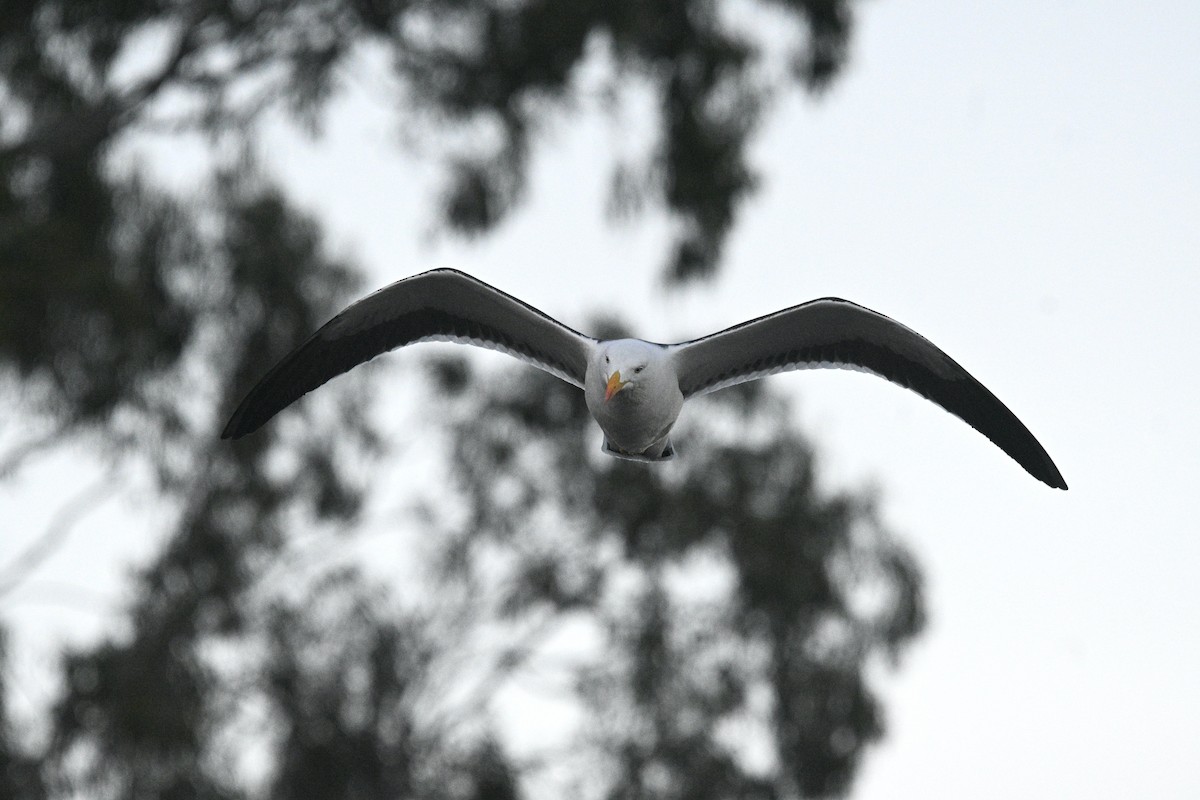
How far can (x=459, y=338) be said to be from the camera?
187 inches

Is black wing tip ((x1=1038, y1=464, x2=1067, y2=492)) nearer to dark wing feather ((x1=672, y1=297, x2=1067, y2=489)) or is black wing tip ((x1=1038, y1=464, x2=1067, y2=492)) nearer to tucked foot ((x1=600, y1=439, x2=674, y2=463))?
dark wing feather ((x1=672, y1=297, x2=1067, y2=489))

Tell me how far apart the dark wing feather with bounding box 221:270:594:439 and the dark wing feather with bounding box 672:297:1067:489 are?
366 millimetres

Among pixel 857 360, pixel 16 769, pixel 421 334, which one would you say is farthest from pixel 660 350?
pixel 16 769

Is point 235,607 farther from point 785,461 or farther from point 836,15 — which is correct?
point 836,15

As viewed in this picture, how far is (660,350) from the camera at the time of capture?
14.3 feet

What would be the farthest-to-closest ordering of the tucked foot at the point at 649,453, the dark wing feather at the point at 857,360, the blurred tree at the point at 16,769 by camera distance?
the blurred tree at the point at 16,769, the dark wing feather at the point at 857,360, the tucked foot at the point at 649,453

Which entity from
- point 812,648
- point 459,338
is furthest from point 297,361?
point 812,648

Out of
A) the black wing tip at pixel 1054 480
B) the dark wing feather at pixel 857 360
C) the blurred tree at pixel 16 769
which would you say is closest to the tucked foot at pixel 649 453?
the dark wing feather at pixel 857 360

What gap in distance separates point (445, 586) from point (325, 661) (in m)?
1.36

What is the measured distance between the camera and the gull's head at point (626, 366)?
13.4 feet

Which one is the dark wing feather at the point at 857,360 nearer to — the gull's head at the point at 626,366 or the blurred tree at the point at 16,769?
the gull's head at the point at 626,366

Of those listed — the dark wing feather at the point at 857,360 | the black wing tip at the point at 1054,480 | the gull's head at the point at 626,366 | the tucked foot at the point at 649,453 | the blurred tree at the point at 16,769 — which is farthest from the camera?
the blurred tree at the point at 16,769

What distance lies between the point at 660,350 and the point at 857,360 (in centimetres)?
69

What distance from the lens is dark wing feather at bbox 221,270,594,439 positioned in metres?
4.63
